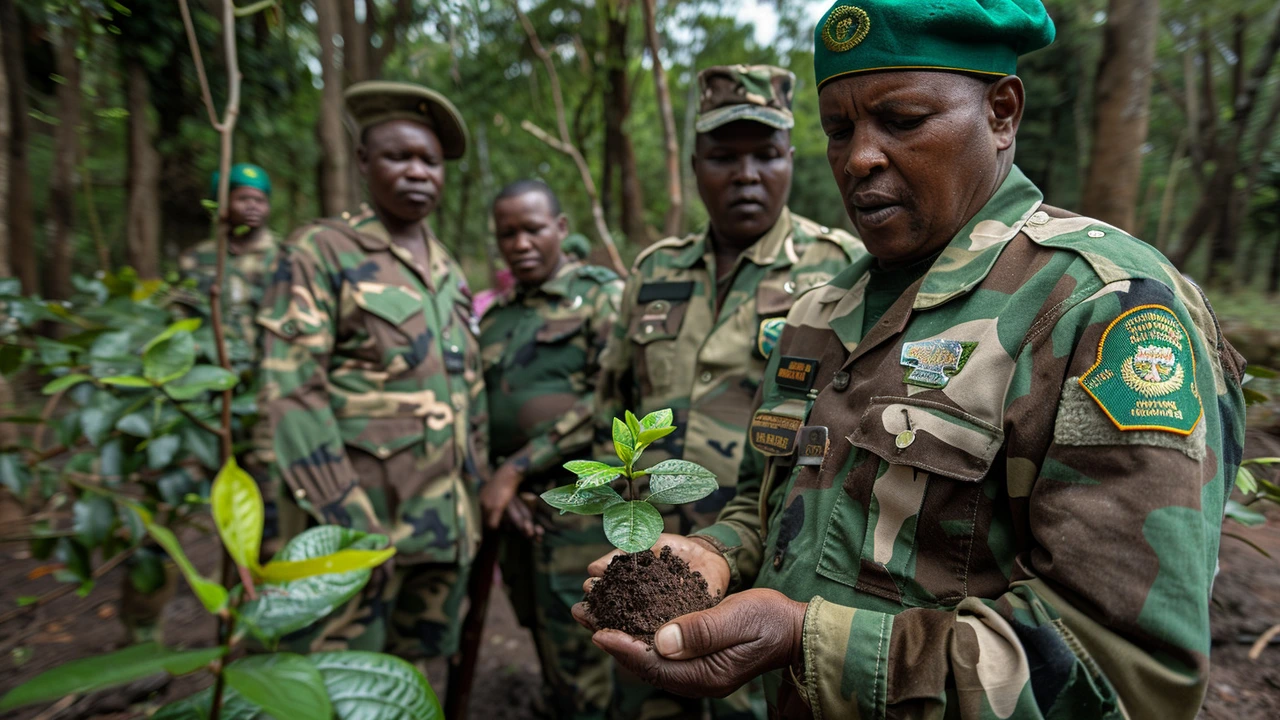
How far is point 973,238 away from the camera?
46.7 inches

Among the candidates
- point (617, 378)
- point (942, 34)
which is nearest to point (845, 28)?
point (942, 34)

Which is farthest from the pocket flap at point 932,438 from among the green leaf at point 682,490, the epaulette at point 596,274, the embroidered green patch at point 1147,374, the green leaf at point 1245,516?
the epaulette at point 596,274

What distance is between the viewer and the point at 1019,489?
0.99 m

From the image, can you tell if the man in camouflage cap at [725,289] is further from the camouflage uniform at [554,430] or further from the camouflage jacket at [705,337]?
the camouflage uniform at [554,430]

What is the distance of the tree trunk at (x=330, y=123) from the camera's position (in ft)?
16.1

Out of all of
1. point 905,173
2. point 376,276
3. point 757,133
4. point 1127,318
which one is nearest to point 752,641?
point 1127,318

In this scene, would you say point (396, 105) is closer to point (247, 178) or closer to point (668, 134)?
point (668, 134)

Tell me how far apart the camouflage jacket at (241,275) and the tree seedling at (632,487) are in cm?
343

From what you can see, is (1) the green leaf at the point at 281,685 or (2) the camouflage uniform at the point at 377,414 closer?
(1) the green leaf at the point at 281,685

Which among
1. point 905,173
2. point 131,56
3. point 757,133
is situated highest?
point 131,56

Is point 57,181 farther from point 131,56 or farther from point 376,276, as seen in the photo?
point 376,276

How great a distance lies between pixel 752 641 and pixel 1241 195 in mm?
11618

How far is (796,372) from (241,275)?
438 cm

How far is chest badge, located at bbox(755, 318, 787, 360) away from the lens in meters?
2.14
